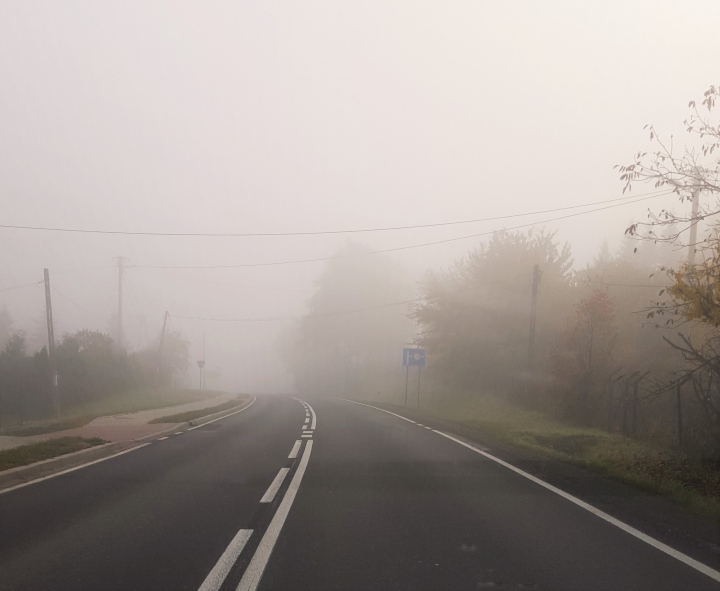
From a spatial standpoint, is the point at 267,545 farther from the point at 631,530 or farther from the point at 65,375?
the point at 65,375

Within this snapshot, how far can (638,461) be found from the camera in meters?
11.5

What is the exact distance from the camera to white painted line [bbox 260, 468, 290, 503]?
26.7 feet

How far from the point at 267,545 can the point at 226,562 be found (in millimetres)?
616

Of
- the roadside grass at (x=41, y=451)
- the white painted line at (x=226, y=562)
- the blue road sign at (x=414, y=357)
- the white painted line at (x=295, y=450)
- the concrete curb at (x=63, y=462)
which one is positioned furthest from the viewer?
the blue road sign at (x=414, y=357)

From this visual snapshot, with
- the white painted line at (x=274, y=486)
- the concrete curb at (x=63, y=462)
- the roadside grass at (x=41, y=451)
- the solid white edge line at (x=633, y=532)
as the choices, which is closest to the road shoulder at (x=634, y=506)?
the solid white edge line at (x=633, y=532)

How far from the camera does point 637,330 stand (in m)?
26.0

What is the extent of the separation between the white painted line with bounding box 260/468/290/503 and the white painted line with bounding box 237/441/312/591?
178 millimetres

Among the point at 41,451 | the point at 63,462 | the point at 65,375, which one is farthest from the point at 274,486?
the point at 65,375

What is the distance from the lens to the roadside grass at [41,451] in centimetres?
1052

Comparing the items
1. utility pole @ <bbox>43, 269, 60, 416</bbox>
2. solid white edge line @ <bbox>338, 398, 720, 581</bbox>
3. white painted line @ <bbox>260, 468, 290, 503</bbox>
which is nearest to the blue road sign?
utility pole @ <bbox>43, 269, 60, 416</bbox>

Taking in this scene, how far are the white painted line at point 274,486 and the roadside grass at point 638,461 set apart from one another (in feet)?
17.9

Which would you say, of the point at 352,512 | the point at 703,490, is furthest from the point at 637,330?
the point at 352,512

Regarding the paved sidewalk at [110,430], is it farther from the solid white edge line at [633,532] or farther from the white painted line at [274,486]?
the solid white edge line at [633,532]

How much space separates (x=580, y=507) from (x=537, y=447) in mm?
6776
